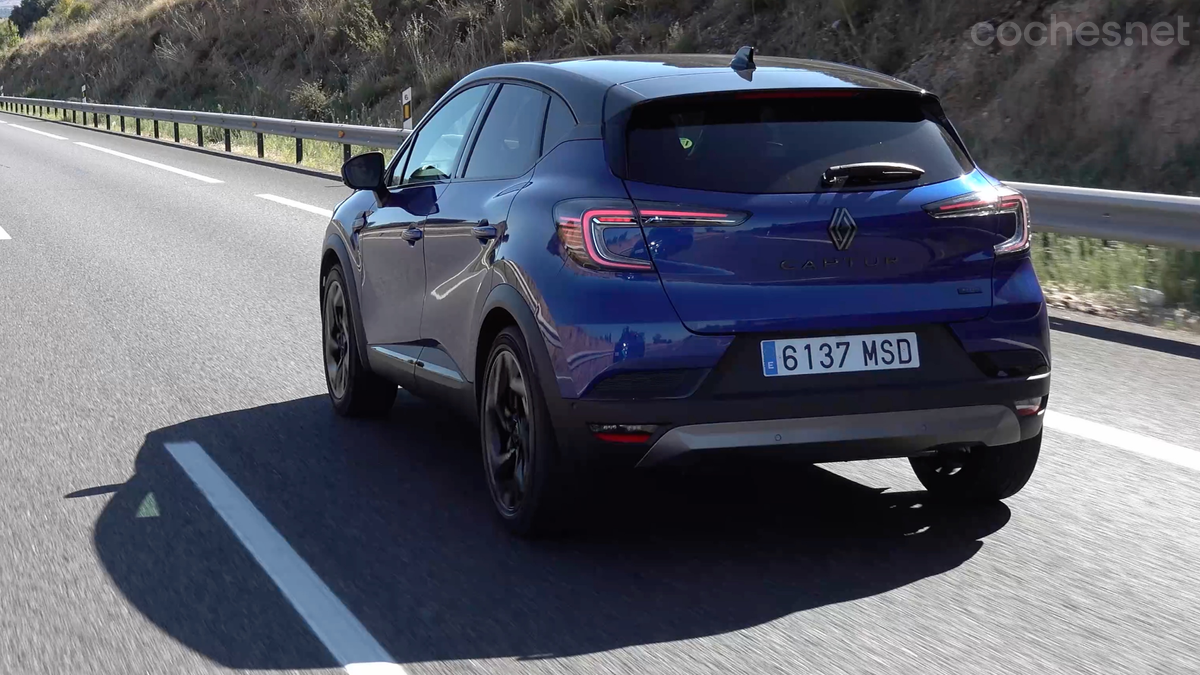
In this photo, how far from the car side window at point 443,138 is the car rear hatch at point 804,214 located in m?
1.34

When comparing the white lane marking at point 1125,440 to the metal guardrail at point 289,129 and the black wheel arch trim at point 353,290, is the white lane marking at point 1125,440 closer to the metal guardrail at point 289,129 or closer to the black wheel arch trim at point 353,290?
the black wheel arch trim at point 353,290

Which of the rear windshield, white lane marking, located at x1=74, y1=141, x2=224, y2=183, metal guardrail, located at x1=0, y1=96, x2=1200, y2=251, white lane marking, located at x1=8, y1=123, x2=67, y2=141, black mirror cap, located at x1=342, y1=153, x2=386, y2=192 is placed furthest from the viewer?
white lane marking, located at x1=8, y1=123, x2=67, y2=141

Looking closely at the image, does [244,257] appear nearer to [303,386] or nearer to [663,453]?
[303,386]

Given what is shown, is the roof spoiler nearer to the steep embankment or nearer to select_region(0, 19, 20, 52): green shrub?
the steep embankment

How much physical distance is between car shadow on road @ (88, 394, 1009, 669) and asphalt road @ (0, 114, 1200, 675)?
13 mm

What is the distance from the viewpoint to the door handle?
5109 millimetres

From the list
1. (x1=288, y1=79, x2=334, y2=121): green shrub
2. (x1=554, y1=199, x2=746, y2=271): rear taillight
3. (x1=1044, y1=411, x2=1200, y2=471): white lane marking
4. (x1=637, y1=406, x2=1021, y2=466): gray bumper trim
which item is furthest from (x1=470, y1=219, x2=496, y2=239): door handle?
(x1=288, y1=79, x2=334, y2=121): green shrub

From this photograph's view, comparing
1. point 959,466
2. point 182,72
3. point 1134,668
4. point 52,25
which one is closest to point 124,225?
point 959,466

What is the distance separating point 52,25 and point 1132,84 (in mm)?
98276

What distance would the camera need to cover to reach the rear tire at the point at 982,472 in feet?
16.5

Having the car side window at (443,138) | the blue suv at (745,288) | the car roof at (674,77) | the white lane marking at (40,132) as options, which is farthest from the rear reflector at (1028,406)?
the white lane marking at (40,132)

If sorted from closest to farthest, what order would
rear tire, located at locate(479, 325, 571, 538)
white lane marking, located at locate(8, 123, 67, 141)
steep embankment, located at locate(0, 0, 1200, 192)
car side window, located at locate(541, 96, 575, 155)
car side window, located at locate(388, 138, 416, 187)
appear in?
rear tire, located at locate(479, 325, 571, 538)
car side window, located at locate(541, 96, 575, 155)
car side window, located at locate(388, 138, 416, 187)
steep embankment, located at locate(0, 0, 1200, 192)
white lane marking, located at locate(8, 123, 67, 141)

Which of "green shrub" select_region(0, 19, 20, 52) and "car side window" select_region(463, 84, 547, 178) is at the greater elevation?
"car side window" select_region(463, 84, 547, 178)

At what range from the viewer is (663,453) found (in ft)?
14.6
